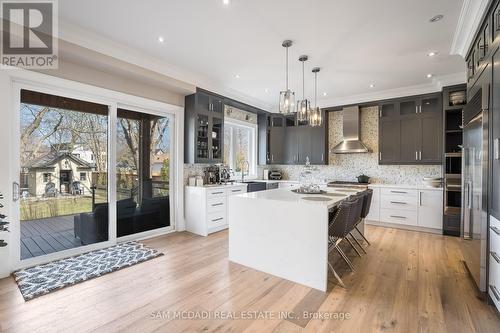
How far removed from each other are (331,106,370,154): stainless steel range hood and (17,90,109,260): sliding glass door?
477 cm

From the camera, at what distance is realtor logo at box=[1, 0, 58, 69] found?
2453 millimetres

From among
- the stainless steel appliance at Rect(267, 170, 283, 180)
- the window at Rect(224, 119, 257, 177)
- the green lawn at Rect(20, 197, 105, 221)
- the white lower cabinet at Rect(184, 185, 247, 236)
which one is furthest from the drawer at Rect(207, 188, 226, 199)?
the stainless steel appliance at Rect(267, 170, 283, 180)

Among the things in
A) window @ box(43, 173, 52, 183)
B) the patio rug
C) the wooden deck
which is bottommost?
the patio rug

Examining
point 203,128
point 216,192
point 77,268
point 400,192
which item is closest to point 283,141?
point 203,128

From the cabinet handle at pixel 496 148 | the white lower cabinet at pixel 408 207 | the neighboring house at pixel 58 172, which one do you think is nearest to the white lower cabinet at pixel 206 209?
the neighboring house at pixel 58 172

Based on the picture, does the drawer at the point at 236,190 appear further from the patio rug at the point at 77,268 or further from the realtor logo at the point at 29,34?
the realtor logo at the point at 29,34

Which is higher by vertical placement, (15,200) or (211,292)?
(15,200)

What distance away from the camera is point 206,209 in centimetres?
436

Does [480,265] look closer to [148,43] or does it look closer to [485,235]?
[485,235]

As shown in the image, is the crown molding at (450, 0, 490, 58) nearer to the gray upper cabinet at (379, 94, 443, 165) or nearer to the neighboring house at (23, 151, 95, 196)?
the gray upper cabinet at (379, 94, 443, 165)

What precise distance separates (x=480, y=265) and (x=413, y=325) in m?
1.07

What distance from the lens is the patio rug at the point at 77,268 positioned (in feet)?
8.13

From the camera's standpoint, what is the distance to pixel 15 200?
2812 millimetres

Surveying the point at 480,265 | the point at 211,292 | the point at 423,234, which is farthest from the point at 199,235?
the point at 423,234
